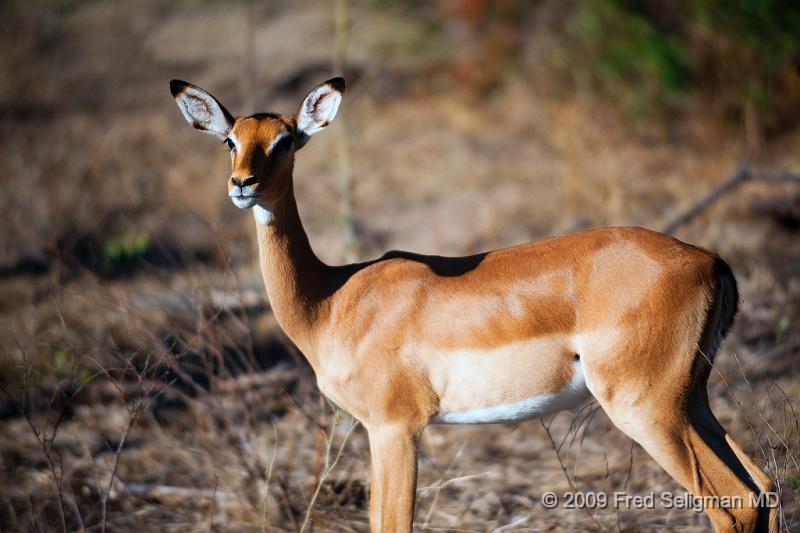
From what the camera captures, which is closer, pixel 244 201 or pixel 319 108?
pixel 244 201

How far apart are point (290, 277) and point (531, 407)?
1285mm

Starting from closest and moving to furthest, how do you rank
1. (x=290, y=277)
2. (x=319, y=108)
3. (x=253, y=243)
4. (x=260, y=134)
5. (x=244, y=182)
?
(x=244, y=182) → (x=260, y=134) → (x=290, y=277) → (x=319, y=108) → (x=253, y=243)

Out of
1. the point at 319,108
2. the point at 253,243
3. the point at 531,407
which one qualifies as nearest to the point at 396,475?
the point at 531,407

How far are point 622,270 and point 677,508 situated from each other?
1.92 meters

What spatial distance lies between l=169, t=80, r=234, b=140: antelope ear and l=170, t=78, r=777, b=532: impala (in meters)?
0.01

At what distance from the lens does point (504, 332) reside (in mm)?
3695

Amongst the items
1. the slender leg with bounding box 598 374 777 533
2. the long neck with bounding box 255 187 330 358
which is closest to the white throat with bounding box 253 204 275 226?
the long neck with bounding box 255 187 330 358

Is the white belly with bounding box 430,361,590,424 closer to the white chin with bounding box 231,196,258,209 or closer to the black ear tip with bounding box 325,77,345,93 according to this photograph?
the white chin with bounding box 231,196,258,209

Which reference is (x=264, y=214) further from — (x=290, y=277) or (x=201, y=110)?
(x=201, y=110)

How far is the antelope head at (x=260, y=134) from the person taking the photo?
3695 millimetres

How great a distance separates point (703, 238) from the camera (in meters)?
8.47

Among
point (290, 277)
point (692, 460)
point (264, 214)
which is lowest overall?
point (692, 460)

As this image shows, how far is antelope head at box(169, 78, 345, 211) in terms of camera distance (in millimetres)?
3695

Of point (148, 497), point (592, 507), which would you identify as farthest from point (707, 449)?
point (148, 497)
